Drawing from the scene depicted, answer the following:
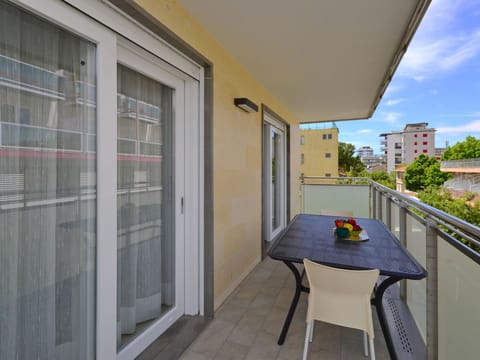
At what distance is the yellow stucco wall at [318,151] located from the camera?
2461cm

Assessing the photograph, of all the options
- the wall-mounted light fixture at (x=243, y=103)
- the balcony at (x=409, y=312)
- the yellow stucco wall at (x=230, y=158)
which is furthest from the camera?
the wall-mounted light fixture at (x=243, y=103)

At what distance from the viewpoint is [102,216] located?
1429 millimetres

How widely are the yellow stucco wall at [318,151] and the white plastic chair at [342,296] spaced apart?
77.0 feet

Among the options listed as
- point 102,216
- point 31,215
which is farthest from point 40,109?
point 102,216

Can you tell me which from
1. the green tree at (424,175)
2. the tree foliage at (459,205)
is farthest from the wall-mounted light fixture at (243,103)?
the green tree at (424,175)

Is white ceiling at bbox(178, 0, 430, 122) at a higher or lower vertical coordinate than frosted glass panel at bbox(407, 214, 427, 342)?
higher

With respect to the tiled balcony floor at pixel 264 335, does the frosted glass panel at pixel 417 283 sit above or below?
above

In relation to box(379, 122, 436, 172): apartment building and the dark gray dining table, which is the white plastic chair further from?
box(379, 122, 436, 172): apartment building

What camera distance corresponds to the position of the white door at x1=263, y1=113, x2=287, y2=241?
439cm

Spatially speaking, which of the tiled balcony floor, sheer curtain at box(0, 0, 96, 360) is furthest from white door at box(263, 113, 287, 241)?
sheer curtain at box(0, 0, 96, 360)

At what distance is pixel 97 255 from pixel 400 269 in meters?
1.65

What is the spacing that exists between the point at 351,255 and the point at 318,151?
24.1 meters

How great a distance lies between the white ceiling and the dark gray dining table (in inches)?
65.6

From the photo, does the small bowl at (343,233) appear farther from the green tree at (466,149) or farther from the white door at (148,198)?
the green tree at (466,149)
